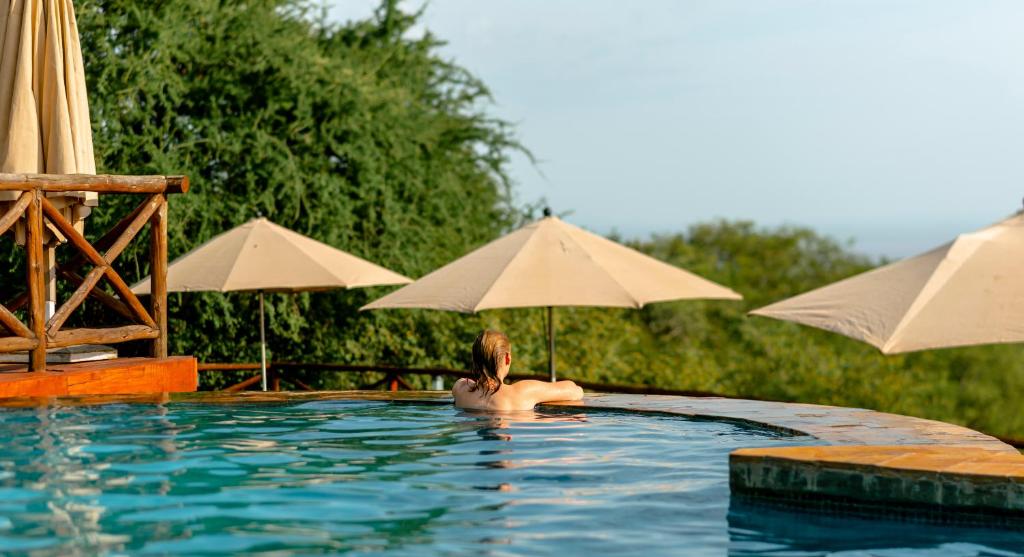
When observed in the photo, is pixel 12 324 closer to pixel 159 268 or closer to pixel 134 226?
pixel 134 226

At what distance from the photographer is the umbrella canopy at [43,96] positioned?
10.8 metres

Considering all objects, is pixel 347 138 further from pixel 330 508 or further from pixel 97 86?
pixel 330 508

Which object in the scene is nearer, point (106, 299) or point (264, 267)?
point (106, 299)

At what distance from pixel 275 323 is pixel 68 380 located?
32.8 feet

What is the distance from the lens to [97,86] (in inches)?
746

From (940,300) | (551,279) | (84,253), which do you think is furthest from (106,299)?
(940,300)

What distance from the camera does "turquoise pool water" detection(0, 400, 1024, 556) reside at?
5.94 metres

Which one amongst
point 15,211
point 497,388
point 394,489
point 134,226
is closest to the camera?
point 394,489

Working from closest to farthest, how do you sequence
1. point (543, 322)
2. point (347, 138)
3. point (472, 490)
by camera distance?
point (472, 490) → point (347, 138) → point (543, 322)

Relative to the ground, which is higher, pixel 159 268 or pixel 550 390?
pixel 159 268

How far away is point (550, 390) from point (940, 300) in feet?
11.2

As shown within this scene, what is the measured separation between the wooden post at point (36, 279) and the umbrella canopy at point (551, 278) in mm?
4247

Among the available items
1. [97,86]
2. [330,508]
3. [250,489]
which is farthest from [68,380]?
[97,86]

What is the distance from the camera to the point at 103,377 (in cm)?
1045
